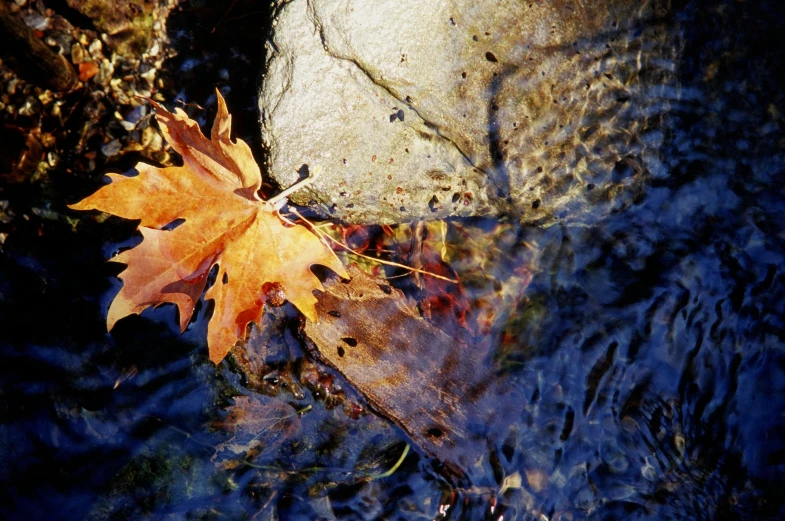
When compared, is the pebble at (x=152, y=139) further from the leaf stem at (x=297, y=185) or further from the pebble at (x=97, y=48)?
the leaf stem at (x=297, y=185)

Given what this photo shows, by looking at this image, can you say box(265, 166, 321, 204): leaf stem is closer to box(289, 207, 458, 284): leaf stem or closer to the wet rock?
box(289, 207, 458, 284): leaf stem

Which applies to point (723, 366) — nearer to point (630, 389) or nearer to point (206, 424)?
point (630, 389)

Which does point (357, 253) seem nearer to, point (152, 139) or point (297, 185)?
point (297, 185)

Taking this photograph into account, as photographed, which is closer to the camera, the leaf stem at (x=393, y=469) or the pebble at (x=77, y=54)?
the leaf stem at (x=393, y=469)

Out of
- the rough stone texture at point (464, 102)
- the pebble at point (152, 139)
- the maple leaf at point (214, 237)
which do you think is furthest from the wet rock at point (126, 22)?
the rough stone texture at point (464, 102)

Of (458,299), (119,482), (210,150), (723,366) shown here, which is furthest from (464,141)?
(119,482)

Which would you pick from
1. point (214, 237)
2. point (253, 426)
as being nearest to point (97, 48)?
point (214, 237)
